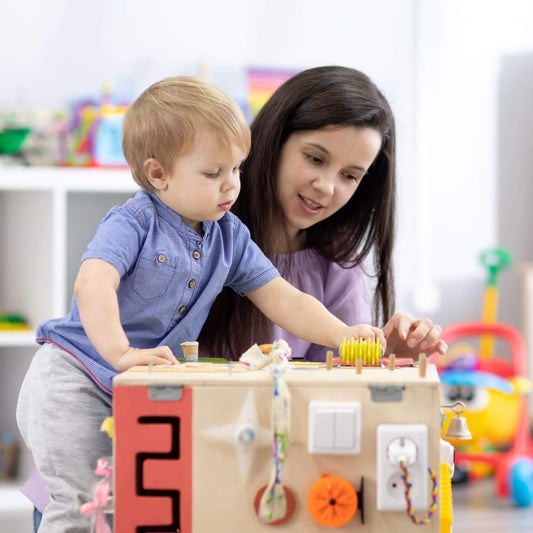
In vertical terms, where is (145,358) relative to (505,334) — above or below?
above

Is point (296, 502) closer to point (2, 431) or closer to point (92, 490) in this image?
point (92, 490)

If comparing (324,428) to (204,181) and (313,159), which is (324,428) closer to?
(204,181)

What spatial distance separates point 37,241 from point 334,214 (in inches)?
47.4

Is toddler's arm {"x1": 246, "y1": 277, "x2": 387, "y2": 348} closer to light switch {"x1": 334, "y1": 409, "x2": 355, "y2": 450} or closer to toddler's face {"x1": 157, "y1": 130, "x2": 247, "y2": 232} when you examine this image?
toddler's face {"x1": 157, "y1": 130, "x2": 247, "y2": 232}

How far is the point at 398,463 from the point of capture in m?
0.79

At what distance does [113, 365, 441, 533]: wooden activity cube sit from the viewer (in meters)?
0.80

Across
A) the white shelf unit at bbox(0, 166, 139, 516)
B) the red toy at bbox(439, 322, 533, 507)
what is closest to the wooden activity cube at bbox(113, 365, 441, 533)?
the white shelf unit at bbox(0, 166, 139, 516)

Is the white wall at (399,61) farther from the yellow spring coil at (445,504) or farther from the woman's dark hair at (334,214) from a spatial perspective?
the yellow spring coil at (445,504)

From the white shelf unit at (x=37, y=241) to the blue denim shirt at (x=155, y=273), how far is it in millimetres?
1267

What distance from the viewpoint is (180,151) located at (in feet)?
3.23

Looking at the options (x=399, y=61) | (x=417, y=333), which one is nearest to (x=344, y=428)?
(x=417, y=333)

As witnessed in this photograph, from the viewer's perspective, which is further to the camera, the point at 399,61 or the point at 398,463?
the point at 399,61

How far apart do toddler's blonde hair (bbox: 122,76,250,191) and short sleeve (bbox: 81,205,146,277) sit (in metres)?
0.06

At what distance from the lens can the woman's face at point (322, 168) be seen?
1280mm
